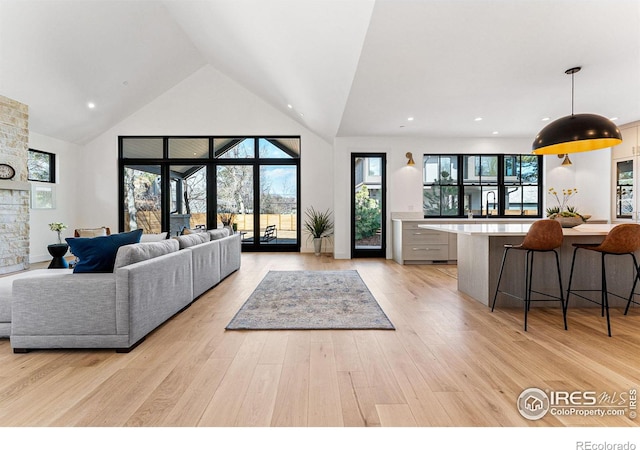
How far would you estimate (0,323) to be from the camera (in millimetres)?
2498

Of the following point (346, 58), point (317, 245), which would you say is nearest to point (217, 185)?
point (317, 245)

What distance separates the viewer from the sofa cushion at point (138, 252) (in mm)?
2457

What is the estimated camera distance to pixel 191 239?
3.85 meters

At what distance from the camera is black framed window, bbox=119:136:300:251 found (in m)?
8.09

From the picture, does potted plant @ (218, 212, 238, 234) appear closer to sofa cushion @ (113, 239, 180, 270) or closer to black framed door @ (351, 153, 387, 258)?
black framed door @ (351, 153, 387, 258)

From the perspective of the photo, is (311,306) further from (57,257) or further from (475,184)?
(475,184)

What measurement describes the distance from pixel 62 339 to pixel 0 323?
Result: 615 mm

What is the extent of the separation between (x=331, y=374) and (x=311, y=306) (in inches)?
56.0

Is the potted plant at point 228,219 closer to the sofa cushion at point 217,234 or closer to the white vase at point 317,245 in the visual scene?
the white vase at point 317,245

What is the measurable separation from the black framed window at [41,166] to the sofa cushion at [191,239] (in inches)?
190

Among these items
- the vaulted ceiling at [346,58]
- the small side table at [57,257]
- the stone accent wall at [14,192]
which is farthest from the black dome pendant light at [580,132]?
the stone accent wall at [14,192]

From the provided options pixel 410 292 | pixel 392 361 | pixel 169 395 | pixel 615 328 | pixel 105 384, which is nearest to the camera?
pixel 169 395
